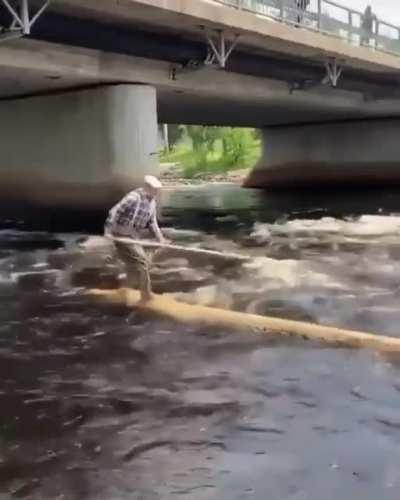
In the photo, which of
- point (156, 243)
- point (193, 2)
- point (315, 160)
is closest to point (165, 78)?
point (193, 2)

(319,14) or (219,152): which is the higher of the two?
(319,14)

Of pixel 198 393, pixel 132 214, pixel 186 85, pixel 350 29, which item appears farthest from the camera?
pixel 350 29

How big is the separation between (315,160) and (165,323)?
89.5 feet

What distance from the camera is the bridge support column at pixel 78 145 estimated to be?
58.7ft

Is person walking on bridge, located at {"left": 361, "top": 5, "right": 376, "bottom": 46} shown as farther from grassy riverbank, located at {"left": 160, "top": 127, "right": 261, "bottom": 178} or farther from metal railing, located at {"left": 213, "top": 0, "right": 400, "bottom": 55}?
grassy riverbank, located at {"left": 160, "top": 127, "right": 261, "bottom": 178}

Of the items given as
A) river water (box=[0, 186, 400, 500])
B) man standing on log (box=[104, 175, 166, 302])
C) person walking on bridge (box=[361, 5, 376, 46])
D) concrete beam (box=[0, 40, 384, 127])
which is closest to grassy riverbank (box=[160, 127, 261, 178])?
concrete beam (box=[0, 40, 384, 127])

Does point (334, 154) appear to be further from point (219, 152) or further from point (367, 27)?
point (219, 152)

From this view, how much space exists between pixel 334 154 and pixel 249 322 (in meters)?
27.1

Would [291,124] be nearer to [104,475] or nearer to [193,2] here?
[193,2]

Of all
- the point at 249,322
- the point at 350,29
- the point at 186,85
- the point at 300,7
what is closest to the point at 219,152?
the point at 350,29

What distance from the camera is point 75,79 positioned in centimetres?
1747

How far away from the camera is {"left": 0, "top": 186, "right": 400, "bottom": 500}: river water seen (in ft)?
16.6

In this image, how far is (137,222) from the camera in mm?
9906

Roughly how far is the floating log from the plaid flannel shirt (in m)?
0.92
